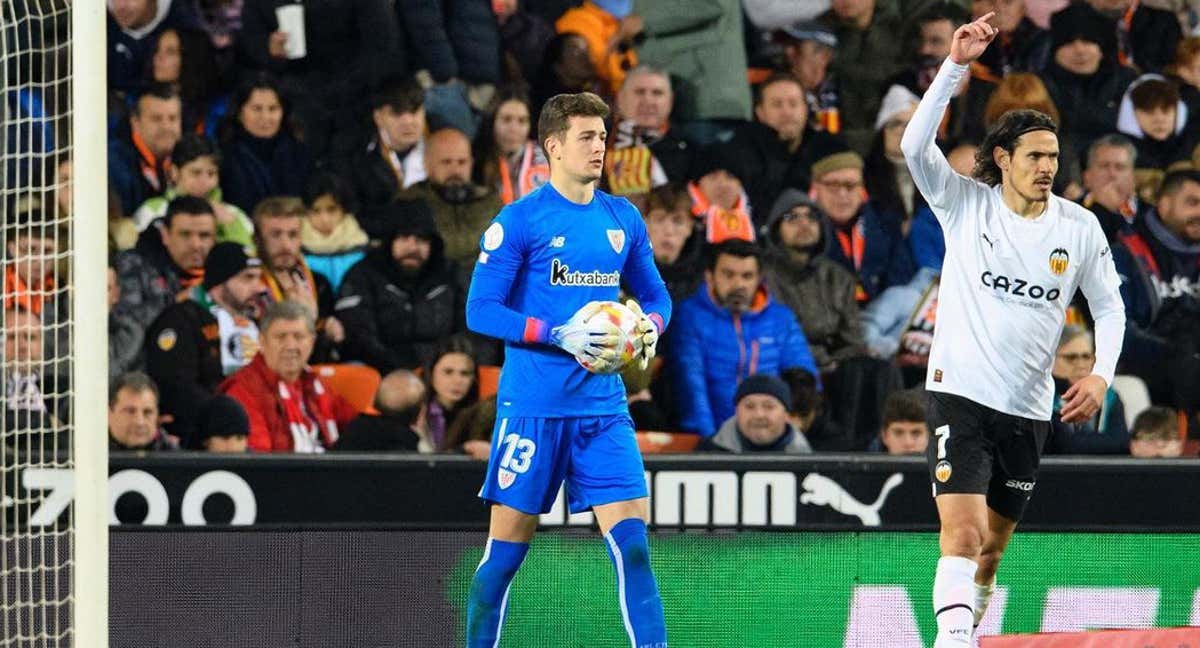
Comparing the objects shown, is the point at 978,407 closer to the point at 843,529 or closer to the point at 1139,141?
the point at 843,529


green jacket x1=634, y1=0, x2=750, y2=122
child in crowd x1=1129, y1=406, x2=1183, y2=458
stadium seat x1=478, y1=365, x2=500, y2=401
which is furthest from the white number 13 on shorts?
green jacket x1=634, y1=0, x2=750, y2=122

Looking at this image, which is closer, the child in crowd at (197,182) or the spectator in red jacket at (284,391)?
the spectator in red jacket at (284,391)

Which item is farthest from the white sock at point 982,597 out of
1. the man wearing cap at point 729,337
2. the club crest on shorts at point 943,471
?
the man wearing cap at point 729,337

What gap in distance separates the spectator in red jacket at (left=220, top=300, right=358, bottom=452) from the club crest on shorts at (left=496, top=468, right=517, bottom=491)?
2776mm

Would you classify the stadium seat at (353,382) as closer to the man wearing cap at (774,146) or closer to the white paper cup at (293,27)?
the white paper cup at (293,27)

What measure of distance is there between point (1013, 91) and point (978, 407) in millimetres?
4043

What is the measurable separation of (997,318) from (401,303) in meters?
3.62

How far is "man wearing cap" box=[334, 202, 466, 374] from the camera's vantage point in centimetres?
886

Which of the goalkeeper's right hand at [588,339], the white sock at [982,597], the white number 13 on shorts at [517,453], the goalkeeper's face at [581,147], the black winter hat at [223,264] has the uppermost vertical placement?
the goalkeeper's face at [581,147]

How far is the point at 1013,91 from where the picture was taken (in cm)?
971

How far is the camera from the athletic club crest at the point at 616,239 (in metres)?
5.89

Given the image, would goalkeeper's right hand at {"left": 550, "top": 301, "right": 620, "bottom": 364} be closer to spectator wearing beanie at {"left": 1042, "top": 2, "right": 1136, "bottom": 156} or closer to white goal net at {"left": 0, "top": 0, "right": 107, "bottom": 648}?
white goal net at {"left": 0, "top": 0, "right": 107, "bottom": 648}

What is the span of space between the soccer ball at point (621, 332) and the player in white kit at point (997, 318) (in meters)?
1.10

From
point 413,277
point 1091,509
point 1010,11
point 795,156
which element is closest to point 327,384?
point 413,277
